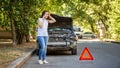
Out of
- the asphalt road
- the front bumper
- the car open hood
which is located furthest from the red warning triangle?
the car open hood

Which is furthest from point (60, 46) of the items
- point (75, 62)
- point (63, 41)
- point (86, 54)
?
point (75, 62)

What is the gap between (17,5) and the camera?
2184cm

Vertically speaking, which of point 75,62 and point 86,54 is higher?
point 86,54

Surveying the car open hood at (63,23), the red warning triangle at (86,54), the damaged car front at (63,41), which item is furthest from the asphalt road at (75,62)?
the car open hood at (63,23)

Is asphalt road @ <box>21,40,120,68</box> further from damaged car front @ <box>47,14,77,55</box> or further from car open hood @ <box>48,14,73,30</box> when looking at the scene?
car open hood @ <box>48,14,73,30</box>

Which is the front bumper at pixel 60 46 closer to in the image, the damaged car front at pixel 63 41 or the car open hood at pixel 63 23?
the damaged car front at pixel 63 41

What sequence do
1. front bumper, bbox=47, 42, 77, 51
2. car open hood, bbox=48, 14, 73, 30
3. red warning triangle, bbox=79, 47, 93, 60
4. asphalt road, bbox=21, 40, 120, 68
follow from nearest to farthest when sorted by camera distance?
asphalt road, bbox=21, 40, 120, 68, red warning triangle, bbox=79, 47, 93, 60, front bumper, bbox=47, 42, 77, 51, car open hood, bbox=48, 14, 73, 30

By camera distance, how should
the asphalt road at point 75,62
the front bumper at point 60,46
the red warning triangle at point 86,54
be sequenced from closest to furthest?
1. the asphalt road at point 75,62
2. the red warning triangle at point 86,54
3. the front bumper at point 60,46

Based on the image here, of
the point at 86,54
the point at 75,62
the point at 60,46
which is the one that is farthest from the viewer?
the point at 60,46

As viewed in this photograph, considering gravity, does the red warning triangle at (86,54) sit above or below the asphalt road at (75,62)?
above

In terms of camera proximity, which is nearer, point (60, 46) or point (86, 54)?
point (86, 54)

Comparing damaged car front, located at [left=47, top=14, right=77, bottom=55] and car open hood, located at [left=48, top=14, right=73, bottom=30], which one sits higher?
car open hood, located at [left=48, top=14, right=73, bottom=30]

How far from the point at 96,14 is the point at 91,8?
236 centimetres

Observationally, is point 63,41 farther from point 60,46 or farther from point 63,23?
point 63,23
